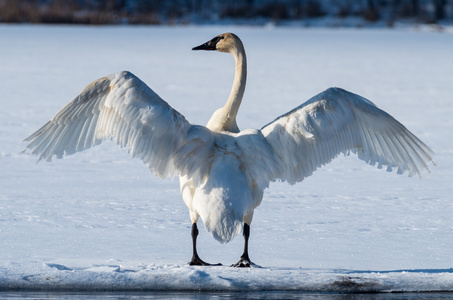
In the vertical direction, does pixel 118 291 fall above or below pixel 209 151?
below

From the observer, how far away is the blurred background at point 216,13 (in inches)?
1190

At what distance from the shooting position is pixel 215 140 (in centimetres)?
436

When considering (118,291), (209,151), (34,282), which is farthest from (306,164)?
(34,282)

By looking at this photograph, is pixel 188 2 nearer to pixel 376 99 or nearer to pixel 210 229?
pixel 376 99

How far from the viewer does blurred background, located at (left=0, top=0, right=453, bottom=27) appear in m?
30.2

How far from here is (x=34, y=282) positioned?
3.77 m

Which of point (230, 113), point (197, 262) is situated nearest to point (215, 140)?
point (230, 113)

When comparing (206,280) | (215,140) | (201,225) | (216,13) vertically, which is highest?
(216,13)

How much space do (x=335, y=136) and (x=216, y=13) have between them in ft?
109

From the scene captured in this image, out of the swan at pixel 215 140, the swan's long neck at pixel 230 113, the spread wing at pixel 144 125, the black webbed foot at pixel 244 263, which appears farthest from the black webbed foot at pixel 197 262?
the swan's long neck at pixel 230 113

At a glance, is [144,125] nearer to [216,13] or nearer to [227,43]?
[227,43]

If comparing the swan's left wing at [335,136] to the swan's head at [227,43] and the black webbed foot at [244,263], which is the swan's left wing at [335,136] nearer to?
the black webbed foot at [244,263]

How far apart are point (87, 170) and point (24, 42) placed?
1468 centimetres

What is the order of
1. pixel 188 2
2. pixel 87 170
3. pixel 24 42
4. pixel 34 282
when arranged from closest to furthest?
pixel 34 282
pixel 87 170
pixel 24 42
pixel 188 2
